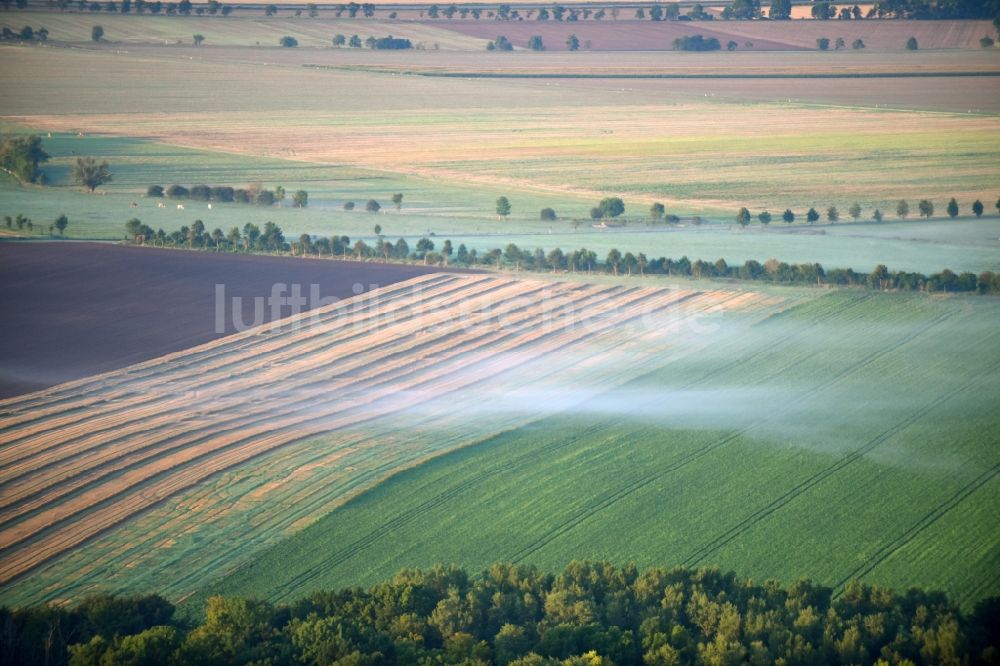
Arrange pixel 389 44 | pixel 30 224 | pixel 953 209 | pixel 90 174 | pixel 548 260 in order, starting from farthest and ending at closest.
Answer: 1. pixel 389 44
2. pixel 90 174
3. pixel 953 209
4. pixel 30 224
5. pixel 548 260

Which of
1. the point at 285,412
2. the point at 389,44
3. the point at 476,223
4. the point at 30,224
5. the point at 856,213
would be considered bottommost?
the point at 285,412

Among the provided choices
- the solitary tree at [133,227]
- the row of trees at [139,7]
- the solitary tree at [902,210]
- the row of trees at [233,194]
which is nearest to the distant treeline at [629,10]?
the row of trees at [139,7]

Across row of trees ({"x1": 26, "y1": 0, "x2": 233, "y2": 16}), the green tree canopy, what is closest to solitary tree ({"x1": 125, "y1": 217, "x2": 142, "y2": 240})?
the green tree canopy

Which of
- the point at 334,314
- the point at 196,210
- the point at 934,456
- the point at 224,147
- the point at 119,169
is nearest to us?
the point at 934,456

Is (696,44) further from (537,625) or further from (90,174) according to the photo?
(537,625)

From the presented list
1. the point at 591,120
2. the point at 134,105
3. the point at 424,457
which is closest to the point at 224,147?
the point at 134,105

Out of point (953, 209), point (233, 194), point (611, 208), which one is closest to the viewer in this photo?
point (953, 209)

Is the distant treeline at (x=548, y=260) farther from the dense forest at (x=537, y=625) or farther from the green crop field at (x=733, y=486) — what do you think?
the dense forest at (x=537, y=625)

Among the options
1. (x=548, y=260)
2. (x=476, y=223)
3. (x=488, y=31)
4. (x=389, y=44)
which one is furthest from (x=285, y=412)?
(x=488, y=31)

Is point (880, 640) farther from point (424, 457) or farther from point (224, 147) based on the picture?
point (224, 147)
